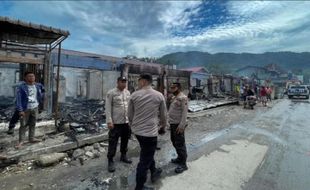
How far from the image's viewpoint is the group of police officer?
3508 millimetres

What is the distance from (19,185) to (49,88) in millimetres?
4502

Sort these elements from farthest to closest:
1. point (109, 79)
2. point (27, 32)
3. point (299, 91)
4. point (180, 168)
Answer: point (299, 91) → point (109, 79) → point (27, 32) → point (180, 168)

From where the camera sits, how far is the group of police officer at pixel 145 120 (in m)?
3.51

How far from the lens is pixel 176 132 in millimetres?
4566

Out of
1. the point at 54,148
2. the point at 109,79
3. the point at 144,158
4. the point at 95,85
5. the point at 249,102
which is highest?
the point at 109,79

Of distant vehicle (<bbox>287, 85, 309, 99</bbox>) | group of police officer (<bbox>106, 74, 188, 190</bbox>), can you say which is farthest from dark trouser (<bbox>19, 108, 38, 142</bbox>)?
distant vehicle (<bbox>287, 85, 309, 99</bbox>)

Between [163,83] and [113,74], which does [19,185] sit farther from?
[113,74]

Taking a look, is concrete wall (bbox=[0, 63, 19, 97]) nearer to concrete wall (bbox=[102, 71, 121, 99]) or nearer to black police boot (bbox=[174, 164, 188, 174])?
concrete wall (bbox=[102, 71, 121, 99])

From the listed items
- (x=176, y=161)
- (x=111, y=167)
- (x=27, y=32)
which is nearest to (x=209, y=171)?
(x=176, y=161)

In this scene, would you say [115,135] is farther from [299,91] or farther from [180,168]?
[299,91]

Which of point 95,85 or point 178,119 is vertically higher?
point 95,85

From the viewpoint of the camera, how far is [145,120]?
3520mm

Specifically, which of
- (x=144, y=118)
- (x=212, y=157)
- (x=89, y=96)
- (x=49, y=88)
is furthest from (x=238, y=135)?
(x=89, y=96)

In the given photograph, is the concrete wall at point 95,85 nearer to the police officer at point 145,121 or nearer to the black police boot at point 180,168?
the black police boot at point 180,168
